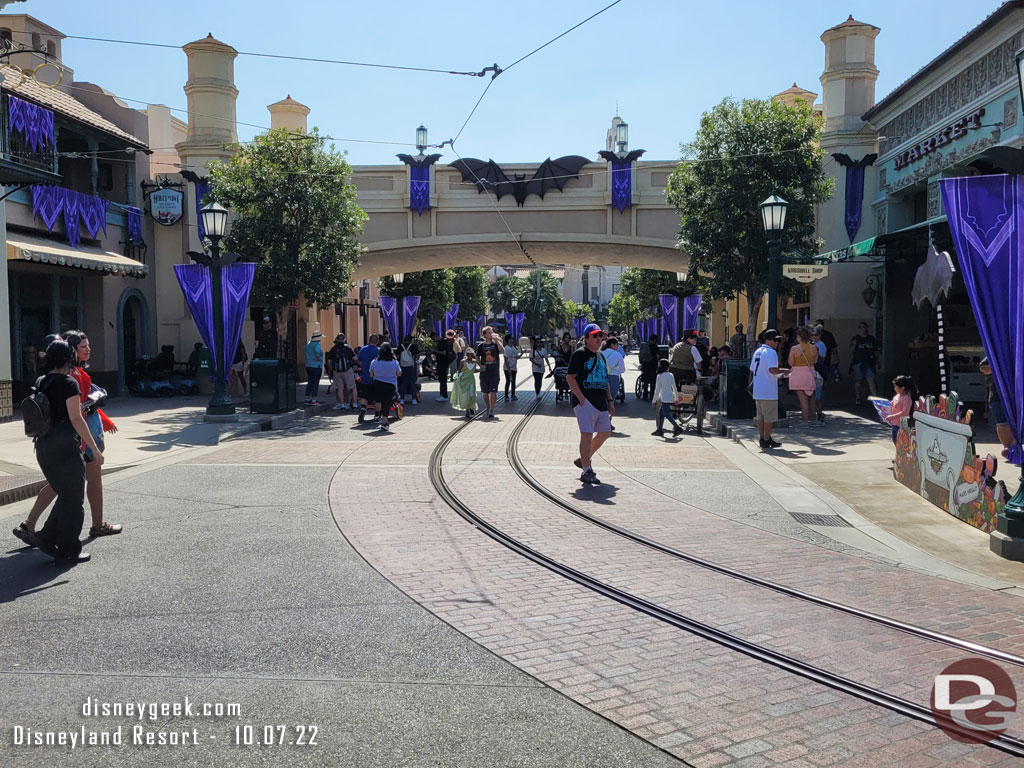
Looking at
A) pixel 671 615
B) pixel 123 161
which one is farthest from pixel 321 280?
pixel 671 615

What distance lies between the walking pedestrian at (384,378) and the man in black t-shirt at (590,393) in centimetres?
663

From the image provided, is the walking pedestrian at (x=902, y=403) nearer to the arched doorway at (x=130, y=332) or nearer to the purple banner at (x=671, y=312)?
the arched doorway at (x=130, y=332)

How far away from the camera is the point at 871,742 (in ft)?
12.3

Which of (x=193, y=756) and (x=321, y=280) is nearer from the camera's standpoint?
(x=193, y=756)

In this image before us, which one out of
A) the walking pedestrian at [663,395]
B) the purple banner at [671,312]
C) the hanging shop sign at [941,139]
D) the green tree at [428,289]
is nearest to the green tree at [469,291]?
the green tree at [428,289]

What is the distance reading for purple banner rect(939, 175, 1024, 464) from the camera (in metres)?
7.05

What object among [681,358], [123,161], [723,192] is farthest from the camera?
[123,161]

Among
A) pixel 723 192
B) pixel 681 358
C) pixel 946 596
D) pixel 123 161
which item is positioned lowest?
pixel 946 596

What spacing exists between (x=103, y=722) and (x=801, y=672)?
3.31 metres

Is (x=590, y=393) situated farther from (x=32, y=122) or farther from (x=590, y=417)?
(x=32, y=122)

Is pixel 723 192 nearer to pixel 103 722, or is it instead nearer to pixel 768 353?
pixel 768 353

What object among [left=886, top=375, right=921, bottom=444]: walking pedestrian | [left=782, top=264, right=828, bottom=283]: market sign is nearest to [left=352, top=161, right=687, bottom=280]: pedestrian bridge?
[left=782, top=264, right=828, bottom=283]: market sign

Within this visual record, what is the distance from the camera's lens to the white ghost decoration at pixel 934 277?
48.7 feet

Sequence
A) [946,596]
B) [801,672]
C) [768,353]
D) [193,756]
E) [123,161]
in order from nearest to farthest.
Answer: [193,756] → [801,672] → [946,596] → [768,353] → [123,161]
